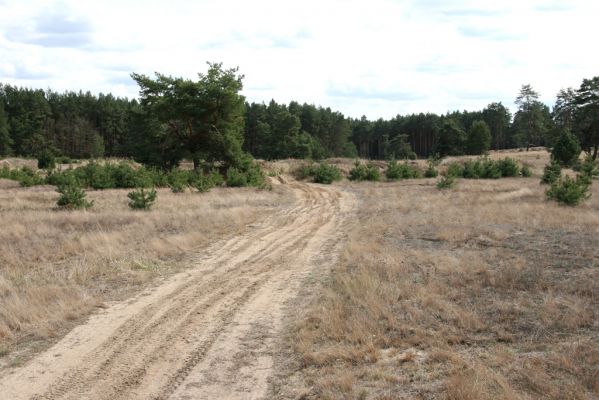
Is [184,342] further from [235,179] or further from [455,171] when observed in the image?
[455,171]

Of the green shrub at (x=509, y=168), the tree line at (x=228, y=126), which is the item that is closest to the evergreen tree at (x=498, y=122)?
the tree line at (x=228, y=126)

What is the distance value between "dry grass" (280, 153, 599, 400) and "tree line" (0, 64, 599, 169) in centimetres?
2760

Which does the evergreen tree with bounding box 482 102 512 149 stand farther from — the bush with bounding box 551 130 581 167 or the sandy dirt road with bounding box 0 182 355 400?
the sandy dirt road with bounding box 0 182 355 400

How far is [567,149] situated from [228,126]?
35.0m

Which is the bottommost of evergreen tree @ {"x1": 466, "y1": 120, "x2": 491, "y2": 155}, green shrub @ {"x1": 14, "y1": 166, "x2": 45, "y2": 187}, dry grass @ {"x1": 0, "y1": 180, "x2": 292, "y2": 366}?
dry grass @ {"x1": 0, "y1": 180, "x2": 292, "y2": 366}

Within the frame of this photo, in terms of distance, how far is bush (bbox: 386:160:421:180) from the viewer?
48.6 metres

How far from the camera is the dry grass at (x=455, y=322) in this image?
5957 mm

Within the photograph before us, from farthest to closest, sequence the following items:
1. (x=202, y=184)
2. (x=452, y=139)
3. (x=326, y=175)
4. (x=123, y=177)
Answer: (x=452, y=139), (x=326, y=175), (x=123, y=177), (x=202, y=184)

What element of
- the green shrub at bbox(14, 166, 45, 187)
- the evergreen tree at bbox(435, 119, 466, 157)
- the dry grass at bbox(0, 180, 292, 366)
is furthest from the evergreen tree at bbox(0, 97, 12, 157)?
the evergreen tree at bbox(435, 119, 466, 157)

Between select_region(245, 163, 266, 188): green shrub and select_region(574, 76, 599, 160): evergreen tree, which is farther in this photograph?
select_region(574, 76, 599, 160): evergreen tree

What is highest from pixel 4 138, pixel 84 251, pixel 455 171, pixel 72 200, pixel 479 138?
pixel 4 138

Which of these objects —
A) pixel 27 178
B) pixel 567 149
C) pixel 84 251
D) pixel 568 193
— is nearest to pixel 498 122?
pixel 567 149

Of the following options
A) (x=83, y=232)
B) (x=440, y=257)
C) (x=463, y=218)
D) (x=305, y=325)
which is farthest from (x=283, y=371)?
(x=463, y=218)

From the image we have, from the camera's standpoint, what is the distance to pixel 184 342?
A: 7820 mm
